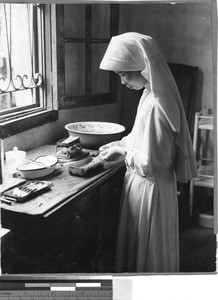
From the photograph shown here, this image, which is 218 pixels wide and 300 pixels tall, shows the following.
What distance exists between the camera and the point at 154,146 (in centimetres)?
120

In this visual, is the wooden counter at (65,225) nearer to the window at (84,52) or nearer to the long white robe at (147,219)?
the long white robe at (147,219)

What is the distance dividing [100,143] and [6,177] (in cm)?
32

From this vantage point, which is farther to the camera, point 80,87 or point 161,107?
point 80,87

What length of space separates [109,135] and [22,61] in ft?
1.17

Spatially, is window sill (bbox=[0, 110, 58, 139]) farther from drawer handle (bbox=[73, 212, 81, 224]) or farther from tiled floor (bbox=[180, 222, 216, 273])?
tiled floor (bbox=[180, 222, 216, 273])

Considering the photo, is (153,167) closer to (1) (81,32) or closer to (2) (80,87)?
(2) (80,87)

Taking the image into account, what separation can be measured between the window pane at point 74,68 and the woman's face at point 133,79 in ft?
0.44

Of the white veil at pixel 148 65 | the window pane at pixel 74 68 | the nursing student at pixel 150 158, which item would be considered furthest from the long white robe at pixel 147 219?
the window pane at pixel 74 68

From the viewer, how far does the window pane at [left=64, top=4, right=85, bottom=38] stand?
3.96 feet

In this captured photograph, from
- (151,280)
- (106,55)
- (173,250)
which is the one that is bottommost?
(151,280)

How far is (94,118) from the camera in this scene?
128 centimetres

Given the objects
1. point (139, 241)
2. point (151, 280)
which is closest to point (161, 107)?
point (139, 241)

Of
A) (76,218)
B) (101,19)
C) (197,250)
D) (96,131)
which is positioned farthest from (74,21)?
(197,250)

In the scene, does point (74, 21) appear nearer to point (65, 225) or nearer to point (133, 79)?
point (133, 79)
